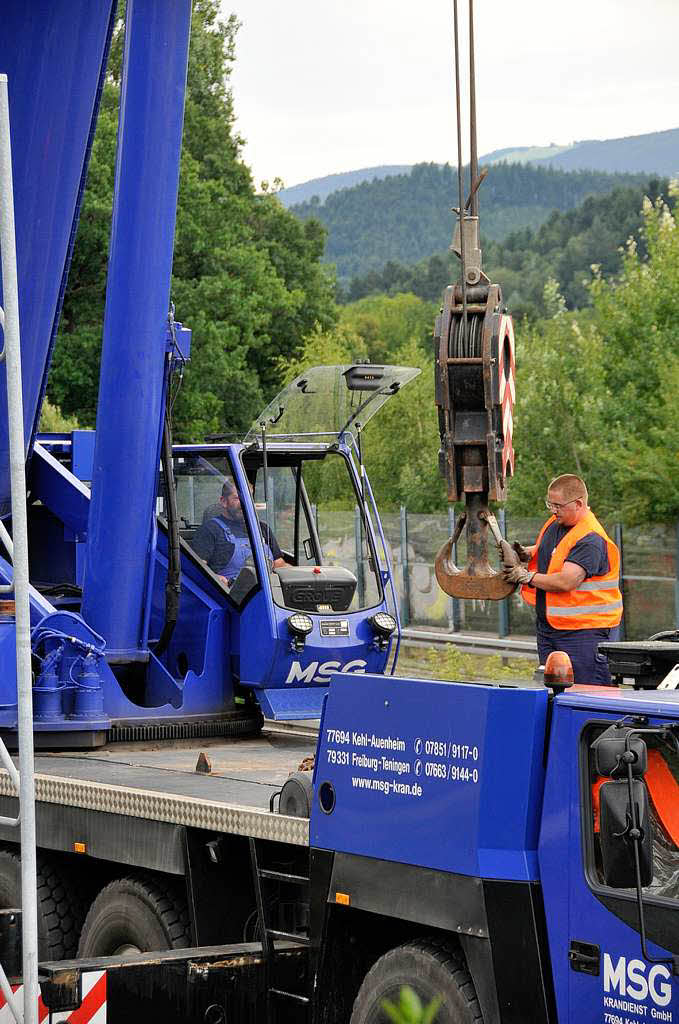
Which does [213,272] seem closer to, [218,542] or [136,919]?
[218,542]

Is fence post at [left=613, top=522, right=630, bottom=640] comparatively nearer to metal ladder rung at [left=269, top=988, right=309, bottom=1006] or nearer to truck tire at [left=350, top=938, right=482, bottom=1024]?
metal ladder rung at [left=269, top=988, right=309, bottom=1006]

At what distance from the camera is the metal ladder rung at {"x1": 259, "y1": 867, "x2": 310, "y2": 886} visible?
21.1ft

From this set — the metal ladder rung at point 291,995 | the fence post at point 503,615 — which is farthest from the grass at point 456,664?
the metal ladder rung at point 291,995

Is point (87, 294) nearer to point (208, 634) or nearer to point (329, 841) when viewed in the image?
point (208, 634)

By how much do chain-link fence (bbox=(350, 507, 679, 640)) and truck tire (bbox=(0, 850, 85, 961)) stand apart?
518 inches

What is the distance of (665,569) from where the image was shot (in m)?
24.5

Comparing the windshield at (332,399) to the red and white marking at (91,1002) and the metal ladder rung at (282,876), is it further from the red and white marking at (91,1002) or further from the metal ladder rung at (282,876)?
the red and white marking at (91,1002)

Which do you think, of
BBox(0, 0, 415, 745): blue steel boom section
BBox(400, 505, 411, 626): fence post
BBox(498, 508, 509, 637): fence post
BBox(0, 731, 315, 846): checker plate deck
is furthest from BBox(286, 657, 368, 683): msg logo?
BBox(400, 505, 411, 626): fence post

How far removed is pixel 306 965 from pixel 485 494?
85.7 inches

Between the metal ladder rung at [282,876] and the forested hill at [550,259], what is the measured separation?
118 metres

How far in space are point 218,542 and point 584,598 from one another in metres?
3.22

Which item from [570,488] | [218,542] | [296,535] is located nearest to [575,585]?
[570,488]

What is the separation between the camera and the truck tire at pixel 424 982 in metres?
5.50

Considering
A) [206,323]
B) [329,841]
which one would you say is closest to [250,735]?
[329,841]
